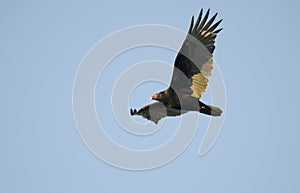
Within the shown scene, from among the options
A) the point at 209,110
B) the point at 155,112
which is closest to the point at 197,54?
the point at 209,110

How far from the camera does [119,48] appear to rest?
672 inches

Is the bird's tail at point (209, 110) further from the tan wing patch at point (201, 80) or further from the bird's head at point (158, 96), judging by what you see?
the bird's head at point (158, 96)

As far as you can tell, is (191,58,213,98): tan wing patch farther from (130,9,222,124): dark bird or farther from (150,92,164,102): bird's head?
(150,92,164,102): bird's head

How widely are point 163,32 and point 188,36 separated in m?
2.26

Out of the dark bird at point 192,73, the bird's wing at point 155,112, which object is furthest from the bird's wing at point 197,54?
the bird's wing at point 155,112

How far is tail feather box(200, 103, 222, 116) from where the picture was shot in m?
14.5

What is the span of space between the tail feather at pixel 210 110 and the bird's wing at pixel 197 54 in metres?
0.56

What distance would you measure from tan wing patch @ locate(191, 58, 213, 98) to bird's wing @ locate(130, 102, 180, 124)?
0.69 metres

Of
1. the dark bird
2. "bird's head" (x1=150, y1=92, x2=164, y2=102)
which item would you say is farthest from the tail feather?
"bird's head" (x1=150, y1=92, x2=164, y2=102)

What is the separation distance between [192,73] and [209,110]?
978 millimetres

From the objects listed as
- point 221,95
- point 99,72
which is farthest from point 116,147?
point 221,95

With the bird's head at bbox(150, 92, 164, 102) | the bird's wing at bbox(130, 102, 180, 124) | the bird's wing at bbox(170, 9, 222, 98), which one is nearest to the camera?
the bird's wing at bbox(170, 9, 222, 98)

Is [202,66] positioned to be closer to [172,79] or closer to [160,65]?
[172,79]

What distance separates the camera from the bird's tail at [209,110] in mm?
14547
